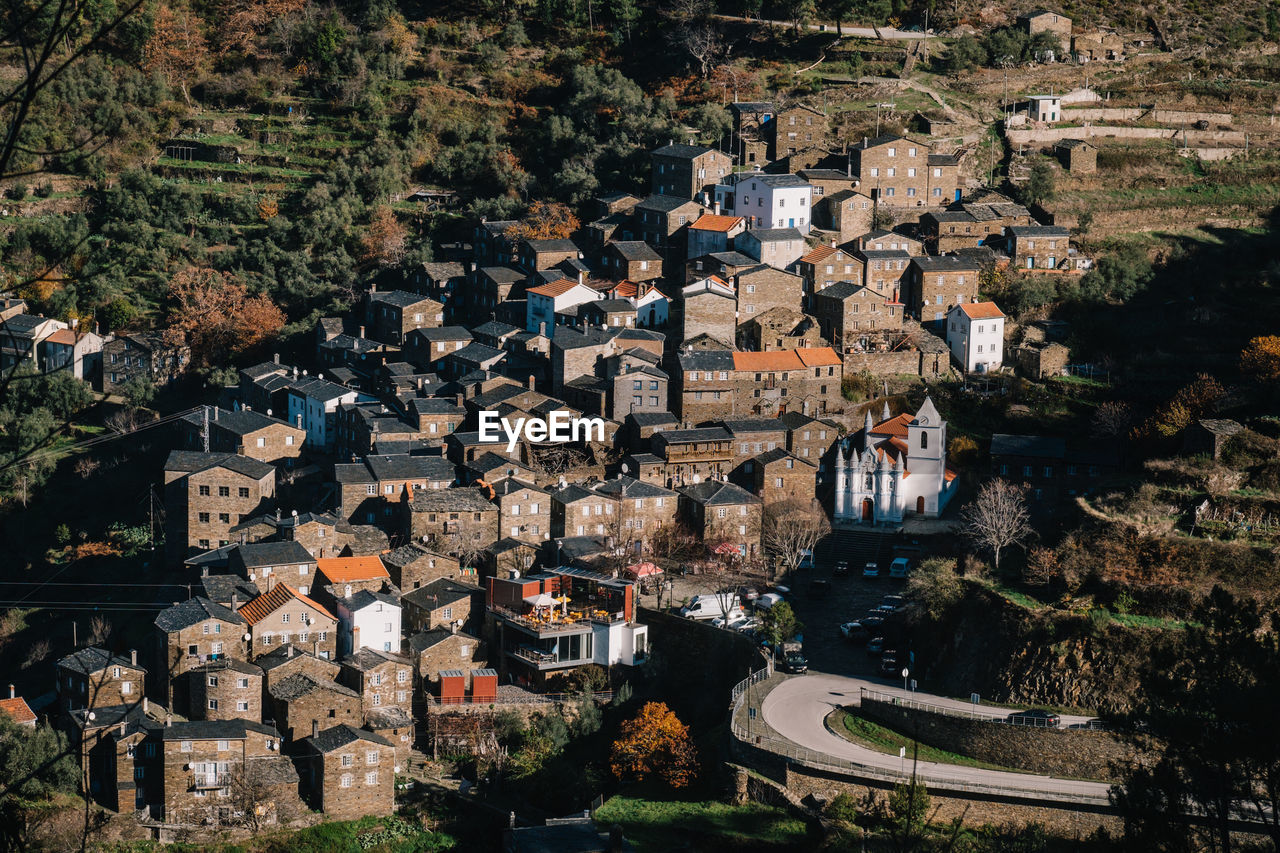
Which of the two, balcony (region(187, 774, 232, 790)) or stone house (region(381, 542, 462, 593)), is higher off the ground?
stone house (region(381, 542, 462, 593))

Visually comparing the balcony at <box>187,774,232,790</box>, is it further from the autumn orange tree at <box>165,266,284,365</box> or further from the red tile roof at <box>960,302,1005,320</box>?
the red tile roof at <box>960,302,1005,320</box>

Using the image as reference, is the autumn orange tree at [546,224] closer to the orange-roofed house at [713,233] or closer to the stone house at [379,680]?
the orange-roofed house at [713,233]

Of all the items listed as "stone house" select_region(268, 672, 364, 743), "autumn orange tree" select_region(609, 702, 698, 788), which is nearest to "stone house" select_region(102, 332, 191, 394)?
"stone house" select_region(268, 672, 364, 743)

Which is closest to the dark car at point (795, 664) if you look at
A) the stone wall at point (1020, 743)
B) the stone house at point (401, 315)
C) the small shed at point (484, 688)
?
the stone wall at point (1020, 743)

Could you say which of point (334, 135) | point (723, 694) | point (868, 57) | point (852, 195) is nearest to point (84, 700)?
point (723, 694)

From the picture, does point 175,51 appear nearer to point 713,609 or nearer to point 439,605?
point 439,605

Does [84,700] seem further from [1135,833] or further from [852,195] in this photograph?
[852,195]
